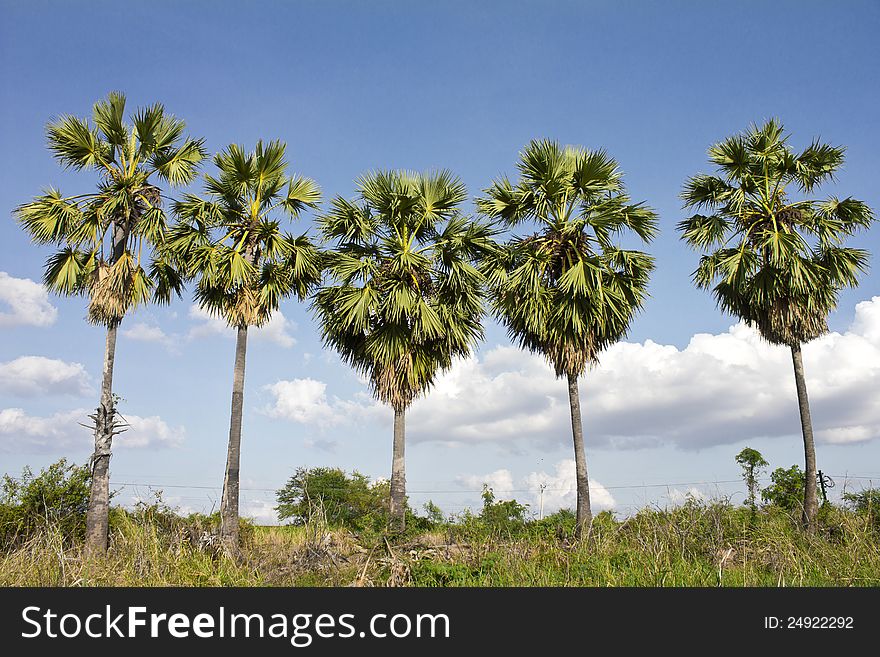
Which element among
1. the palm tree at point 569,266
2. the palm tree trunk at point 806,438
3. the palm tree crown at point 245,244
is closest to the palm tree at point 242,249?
the palm tree crown at point 245,244

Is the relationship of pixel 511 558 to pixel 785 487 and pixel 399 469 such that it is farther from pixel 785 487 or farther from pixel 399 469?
pixel 785 487

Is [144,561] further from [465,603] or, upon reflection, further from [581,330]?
[581,330]

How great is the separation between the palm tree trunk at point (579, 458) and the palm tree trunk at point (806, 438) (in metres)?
4.90

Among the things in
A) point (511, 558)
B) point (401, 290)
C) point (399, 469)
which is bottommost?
point (511, 558)

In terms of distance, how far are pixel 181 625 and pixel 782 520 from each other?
10.4m

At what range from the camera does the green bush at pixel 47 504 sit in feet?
48.1

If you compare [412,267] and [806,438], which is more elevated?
[412,267]

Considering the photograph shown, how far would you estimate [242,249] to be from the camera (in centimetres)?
1756

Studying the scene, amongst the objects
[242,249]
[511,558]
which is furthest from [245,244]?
[511,558]

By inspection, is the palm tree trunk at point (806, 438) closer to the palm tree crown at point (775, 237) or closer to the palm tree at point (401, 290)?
the palm tree crown at point (775, 237)

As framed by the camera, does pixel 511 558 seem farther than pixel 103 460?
No

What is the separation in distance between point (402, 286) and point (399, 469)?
4608 millimetres

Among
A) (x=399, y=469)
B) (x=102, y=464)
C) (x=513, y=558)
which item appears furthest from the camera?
(x=399, y=469)

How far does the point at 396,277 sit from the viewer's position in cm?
1748
